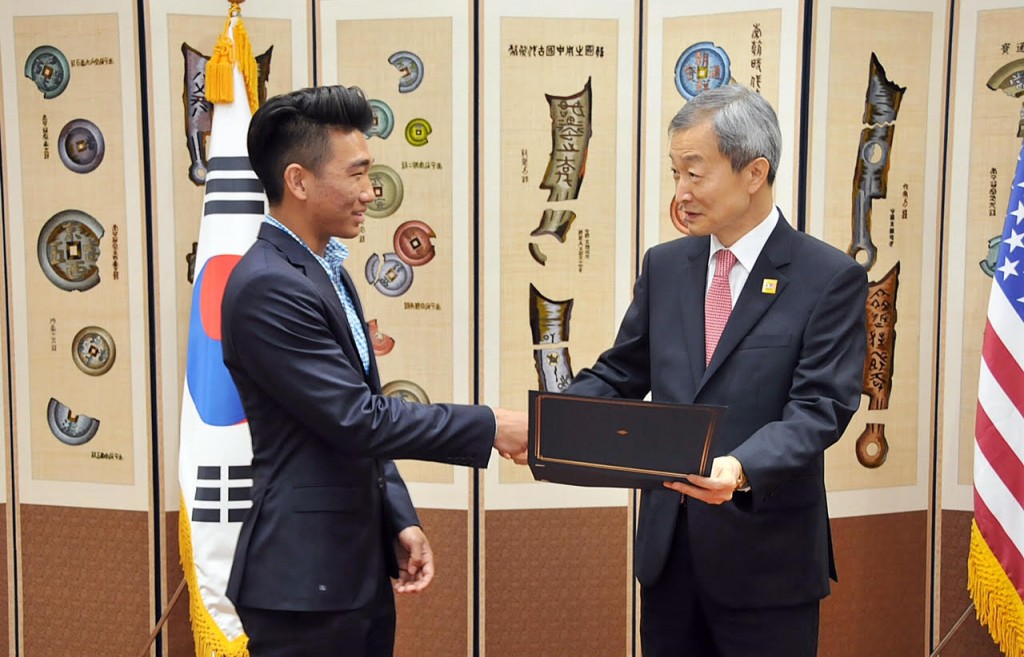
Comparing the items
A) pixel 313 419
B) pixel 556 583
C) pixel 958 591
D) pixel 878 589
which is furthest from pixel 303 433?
pixel 958 591

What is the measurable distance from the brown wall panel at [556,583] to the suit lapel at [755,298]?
1.41 meters

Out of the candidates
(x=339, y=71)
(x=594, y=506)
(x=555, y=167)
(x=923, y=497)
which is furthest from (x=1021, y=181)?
(x=339, y=71)

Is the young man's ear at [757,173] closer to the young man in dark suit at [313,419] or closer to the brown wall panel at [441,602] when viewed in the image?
the young man in dark suit at [313,419]

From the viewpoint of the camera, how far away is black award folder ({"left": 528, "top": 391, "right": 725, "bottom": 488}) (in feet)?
5.11

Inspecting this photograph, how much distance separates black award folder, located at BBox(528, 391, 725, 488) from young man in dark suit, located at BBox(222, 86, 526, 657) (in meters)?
0.19

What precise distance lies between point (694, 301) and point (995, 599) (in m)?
1.51

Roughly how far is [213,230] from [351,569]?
4.26ft

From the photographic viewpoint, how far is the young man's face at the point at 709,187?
183 cm

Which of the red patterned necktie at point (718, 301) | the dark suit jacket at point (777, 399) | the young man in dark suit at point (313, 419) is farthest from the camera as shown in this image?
the red patterned necktie at point (718, 301)

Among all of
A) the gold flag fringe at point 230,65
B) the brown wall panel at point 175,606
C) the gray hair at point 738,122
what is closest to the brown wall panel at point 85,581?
the brown wall panel at point 175,606

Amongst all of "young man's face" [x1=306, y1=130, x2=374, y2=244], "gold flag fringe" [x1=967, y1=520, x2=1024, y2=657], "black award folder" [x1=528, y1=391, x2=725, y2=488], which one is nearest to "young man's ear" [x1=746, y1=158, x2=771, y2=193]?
"black award folder" [x1=528, y1=391, x2=725, y2=488]

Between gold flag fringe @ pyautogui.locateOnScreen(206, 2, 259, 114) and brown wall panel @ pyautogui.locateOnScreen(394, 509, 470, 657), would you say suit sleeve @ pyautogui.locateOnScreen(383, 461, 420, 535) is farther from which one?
gold flag fringe @ pyautogui.locateOnScreen(206, 2, 259, 114)

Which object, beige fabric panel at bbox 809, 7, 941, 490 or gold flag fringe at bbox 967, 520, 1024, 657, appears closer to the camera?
gold flag fringe at bbox 967, 520, 1024, 657

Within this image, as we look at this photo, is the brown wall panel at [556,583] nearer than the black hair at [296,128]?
No
